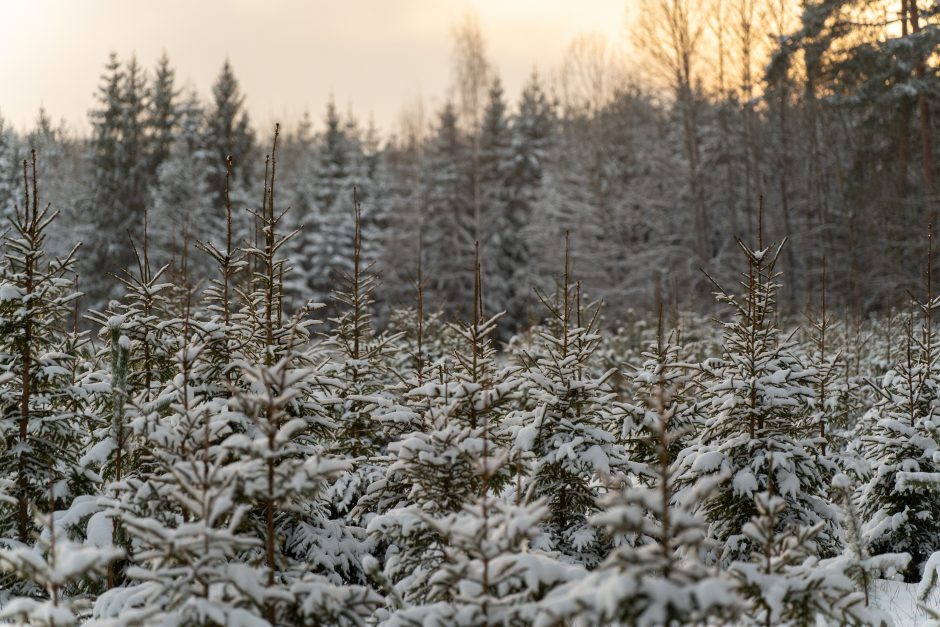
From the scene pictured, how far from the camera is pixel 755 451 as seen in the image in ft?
19.0

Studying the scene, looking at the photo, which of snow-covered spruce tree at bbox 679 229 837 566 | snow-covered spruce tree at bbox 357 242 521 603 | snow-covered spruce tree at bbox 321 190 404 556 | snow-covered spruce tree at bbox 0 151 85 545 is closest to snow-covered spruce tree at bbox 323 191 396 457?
snow-covered spruce tree at bbox 321 190 404 556

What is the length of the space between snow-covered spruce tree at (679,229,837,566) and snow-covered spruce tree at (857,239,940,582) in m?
1.46

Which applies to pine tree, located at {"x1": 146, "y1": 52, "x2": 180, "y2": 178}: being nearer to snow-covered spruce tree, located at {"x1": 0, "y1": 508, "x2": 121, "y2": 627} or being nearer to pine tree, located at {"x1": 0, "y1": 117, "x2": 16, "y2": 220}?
pine tree, located at {"x1": 0, "y1": 117, "x2": 16, "y2": 220}

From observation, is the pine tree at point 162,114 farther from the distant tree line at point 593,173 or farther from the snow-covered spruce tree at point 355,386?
the snow-covered spruce tree at point 355,386

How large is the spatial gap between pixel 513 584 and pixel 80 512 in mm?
3309

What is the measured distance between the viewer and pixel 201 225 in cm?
3450

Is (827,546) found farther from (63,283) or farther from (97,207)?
(97,207)

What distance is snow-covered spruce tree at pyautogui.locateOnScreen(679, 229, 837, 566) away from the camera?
5641 millimetres

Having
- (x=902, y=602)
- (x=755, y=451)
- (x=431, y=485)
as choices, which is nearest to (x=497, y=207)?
(x=902, y=602)

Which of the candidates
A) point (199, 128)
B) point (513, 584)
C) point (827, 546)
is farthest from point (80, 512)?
point (199, 128)

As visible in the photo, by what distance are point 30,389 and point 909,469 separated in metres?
7.79

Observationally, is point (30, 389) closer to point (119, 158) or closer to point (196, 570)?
point (196, 570)

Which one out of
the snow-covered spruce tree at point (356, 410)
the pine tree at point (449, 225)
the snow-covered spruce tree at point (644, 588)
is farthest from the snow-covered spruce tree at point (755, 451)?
the pine tree at point (449, 225)

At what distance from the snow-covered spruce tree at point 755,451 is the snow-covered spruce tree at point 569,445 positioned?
80 cm
